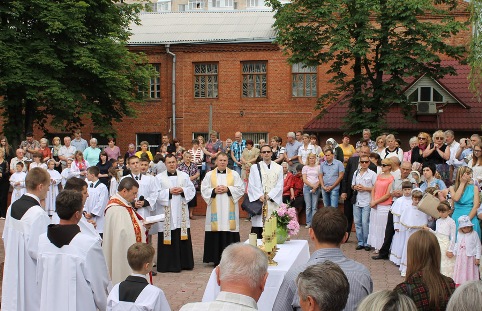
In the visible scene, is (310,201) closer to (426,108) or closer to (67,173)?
(67,173)

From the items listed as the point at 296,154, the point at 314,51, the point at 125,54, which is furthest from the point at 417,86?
the point at 125,54

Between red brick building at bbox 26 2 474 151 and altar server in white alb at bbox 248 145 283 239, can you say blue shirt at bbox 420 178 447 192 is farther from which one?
red brick building at bbox 26 2 474 151

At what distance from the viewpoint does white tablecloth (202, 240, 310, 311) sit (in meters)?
7.82

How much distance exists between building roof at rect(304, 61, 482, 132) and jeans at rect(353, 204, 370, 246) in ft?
43.6

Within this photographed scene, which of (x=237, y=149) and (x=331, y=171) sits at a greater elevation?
(x=237, y=149)

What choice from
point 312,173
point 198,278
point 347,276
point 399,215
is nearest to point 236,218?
point 198,278

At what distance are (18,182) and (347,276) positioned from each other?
16.0 meters

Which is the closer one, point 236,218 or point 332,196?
point 236,218

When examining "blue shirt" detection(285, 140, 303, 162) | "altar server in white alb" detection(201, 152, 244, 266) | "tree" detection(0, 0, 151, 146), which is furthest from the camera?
"tree" detection(0, 0, 151, 146)

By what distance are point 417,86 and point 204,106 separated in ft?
36.4

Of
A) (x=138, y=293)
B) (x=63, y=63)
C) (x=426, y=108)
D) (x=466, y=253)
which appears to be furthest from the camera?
(x=426, y=108)

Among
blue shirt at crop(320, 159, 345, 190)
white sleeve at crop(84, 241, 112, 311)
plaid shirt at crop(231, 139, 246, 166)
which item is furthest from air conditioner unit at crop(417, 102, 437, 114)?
white sleeve at crop(84, 241, 112, 311)

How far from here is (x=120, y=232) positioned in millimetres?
9023

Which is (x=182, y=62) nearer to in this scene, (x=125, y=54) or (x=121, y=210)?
(x=125, y=54)
